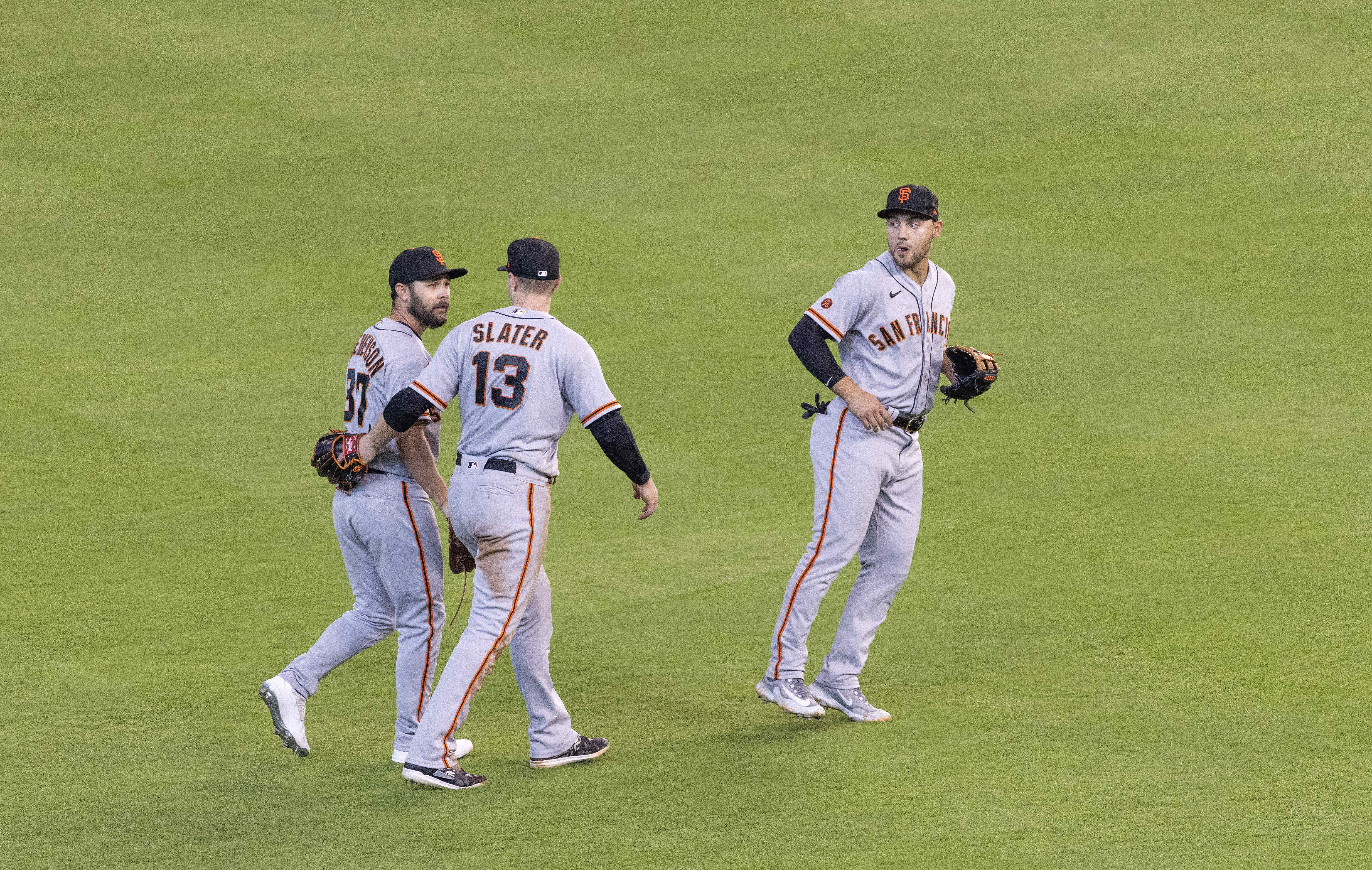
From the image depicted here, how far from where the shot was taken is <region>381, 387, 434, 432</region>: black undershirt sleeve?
18.1ft

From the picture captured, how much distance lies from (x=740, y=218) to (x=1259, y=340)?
451cm

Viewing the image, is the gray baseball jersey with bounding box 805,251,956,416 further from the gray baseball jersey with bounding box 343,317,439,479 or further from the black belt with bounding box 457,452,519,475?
the gray baseball jersey with bounding box 343,317,439,479

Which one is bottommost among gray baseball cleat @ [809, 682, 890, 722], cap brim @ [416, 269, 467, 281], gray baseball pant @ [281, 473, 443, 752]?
gray baseball cleat @ [809, 682, 890, 722]

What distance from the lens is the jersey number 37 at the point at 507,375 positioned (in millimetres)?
5582

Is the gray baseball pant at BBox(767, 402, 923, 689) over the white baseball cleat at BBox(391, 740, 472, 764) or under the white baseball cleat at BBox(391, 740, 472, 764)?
over

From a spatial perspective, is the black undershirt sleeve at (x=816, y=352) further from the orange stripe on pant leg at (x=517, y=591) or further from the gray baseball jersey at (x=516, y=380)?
the orange stripe on pant leg at (x=517, y=591)

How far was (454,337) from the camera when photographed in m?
5.61

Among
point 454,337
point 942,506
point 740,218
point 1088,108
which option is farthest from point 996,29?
point 454,337

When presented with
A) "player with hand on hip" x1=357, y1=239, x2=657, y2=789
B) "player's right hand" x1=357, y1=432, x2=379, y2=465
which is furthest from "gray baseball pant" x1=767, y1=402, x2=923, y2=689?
"player's right hand" x1=357, y1=432, x2=379, y2=465

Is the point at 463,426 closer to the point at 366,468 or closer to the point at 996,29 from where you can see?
the point at 366,468

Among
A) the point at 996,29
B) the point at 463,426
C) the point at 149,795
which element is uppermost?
the point at 996,29

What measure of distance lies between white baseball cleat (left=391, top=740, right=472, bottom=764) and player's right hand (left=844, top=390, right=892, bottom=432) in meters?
1.95

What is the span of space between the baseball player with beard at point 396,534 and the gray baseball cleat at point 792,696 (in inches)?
47.7

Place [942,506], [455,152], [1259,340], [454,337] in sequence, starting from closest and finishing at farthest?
[454,337], [942,506], [1259,340], [455,152]
